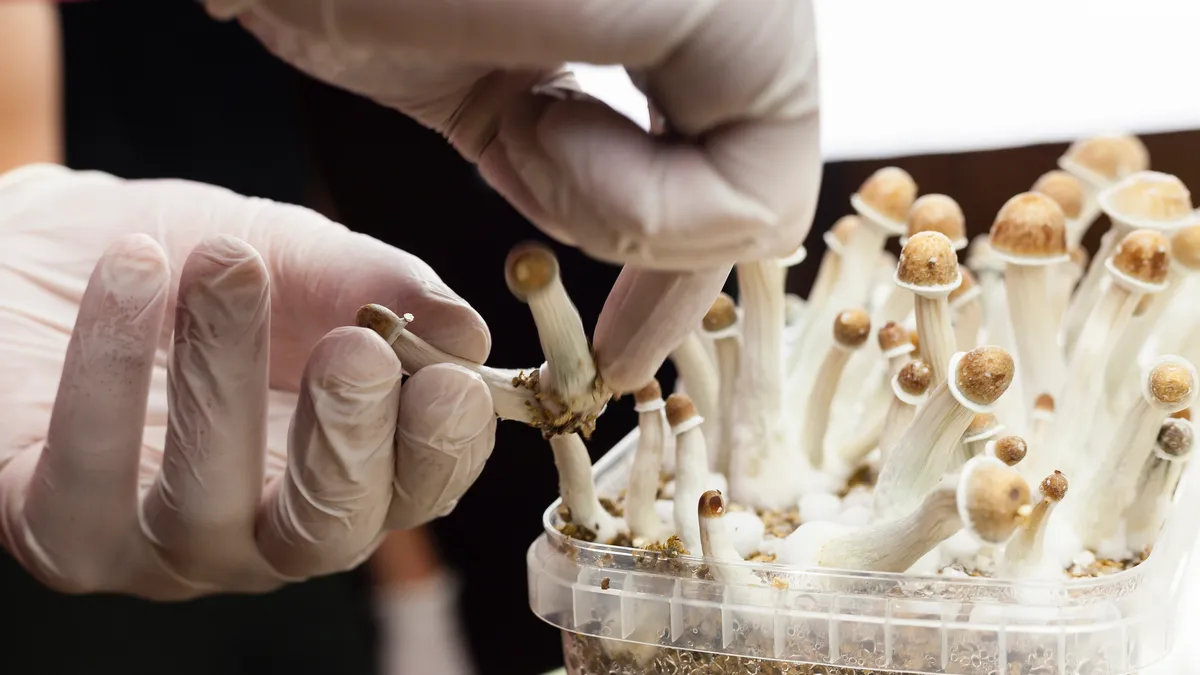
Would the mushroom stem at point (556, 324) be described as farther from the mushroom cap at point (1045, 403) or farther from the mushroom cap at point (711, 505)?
the mushroom cap at point (1045, 403)

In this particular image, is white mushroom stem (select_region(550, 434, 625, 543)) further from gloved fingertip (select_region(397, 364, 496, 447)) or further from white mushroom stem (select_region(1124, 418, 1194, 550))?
white mushroom stem (select_region(1124, 418, 1194, 550))

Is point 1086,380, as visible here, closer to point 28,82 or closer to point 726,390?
point 726,390

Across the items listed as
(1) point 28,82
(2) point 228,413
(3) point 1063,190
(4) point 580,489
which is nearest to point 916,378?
(4) point 580,489

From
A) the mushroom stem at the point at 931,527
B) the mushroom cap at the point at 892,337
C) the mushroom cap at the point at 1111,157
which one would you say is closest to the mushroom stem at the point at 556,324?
the mushroom stem at the point at 931,527

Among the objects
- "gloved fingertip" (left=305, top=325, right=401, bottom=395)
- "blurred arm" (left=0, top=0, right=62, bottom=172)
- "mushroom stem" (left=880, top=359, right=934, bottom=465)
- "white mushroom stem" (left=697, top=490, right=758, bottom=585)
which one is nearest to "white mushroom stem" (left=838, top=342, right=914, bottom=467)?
"mushroom stem" (left=880, top=359, right=934, bottom=465)

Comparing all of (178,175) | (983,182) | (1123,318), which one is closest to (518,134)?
(1123,318)
